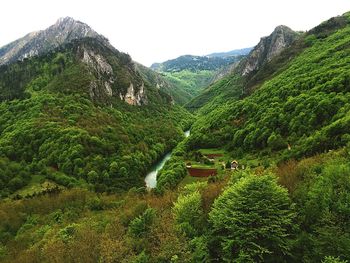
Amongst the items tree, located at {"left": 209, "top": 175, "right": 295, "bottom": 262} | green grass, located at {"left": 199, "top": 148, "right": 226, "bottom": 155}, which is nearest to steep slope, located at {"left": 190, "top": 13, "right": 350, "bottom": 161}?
green grass, located at {"left": 199, "top": 148, "right": 226, "bottom": 155}

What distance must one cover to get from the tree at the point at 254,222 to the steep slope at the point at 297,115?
1699 inches

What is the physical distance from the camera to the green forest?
4272 cm

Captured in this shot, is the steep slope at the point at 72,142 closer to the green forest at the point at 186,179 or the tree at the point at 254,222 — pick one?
the green forest at the point at 186,179

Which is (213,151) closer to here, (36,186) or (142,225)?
(36,186)

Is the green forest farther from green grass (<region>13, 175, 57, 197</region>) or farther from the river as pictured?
the river

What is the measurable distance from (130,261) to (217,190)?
76.6 ft

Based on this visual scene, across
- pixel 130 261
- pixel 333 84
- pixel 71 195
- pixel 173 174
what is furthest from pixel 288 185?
pixel 333 84

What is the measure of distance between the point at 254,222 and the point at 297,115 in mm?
83393

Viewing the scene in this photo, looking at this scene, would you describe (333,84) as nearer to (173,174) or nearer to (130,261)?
(173,174)

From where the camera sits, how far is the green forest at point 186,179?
42.7 m

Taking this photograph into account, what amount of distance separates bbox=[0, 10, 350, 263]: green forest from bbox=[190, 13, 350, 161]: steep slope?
49 centimetres

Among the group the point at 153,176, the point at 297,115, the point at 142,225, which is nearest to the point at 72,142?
the point at 153,176

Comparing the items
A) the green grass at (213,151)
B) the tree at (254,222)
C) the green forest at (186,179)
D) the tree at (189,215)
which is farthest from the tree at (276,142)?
the tree at (254,222)

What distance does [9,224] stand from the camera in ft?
279
